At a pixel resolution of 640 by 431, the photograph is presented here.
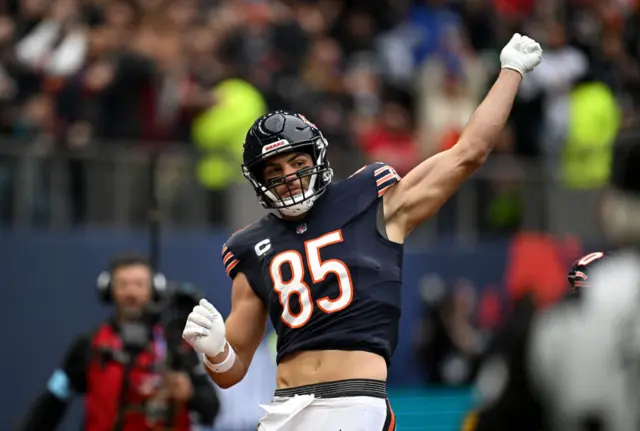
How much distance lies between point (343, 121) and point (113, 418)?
225 inches

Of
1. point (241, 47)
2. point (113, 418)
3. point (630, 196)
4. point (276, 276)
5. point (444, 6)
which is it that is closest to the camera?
point (630, 196)

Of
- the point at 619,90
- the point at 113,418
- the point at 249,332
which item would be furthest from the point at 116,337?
the point at 619,90

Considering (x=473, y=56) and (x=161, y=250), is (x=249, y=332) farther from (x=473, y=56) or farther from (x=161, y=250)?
(x=473, y=56)

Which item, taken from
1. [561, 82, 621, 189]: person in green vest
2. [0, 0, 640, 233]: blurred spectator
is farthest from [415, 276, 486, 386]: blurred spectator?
[561, 82, 621, 189]: person in green vest

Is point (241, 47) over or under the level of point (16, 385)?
over

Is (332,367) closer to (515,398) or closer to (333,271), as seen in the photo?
(333,271)

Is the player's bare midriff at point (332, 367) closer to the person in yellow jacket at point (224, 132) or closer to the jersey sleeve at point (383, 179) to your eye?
the jersey sleeve at point (383, 179)

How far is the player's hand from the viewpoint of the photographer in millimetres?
5934

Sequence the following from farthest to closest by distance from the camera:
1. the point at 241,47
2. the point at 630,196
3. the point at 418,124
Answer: the point at 418,124 < the point at 241,47 < the point at 630,196

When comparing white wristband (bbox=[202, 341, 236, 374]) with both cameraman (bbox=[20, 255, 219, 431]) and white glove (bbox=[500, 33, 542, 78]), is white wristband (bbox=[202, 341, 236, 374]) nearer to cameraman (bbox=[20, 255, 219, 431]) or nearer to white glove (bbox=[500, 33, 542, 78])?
white glove (bbox=[500, 33, 542, 78])

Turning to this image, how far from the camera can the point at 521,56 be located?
6.22 m

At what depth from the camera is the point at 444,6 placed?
630 inches

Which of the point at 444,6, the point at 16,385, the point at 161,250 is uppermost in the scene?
the point at 444,6

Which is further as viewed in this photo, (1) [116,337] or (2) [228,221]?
(2) [228,221]
